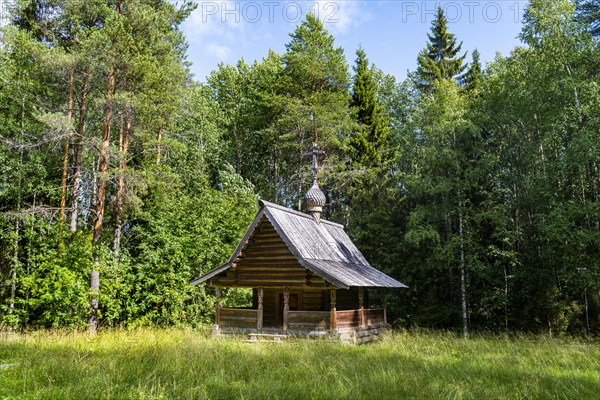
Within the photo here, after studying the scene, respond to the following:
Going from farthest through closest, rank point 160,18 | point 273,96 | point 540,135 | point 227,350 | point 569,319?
1. point 273,96
2. point 540,135
3. point 569,319
4. point 160,18
5. point 227,350

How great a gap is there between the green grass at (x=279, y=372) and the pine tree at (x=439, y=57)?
29.9m

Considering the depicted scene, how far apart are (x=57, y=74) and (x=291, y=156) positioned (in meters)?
21.4

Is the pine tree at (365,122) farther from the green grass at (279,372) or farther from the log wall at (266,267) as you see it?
the green grass at (279,372)

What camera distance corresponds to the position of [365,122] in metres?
34.0

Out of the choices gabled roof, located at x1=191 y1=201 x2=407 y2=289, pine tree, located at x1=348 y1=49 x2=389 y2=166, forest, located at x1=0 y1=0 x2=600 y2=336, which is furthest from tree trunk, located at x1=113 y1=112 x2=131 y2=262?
pine tree, located at x1=348 y1=49 x2=389 y2=166

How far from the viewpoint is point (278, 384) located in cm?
838

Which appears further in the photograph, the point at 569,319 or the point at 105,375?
the point at 569,319

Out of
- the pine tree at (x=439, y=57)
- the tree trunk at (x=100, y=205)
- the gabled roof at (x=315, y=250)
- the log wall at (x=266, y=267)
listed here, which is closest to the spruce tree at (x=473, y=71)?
the pine tree at (x=439, y=57)

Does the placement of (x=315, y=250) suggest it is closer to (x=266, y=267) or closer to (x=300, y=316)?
(x=266, y=267)

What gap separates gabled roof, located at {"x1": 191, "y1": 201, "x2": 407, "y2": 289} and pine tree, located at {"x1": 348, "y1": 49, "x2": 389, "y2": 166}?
10.1m

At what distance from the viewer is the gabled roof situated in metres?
17.3

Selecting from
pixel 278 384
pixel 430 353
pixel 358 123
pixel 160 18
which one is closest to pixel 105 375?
pixel 278 384

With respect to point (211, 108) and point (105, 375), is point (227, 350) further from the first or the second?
point (211, 108)

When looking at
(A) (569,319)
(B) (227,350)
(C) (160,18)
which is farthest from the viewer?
(A) (569,319)
